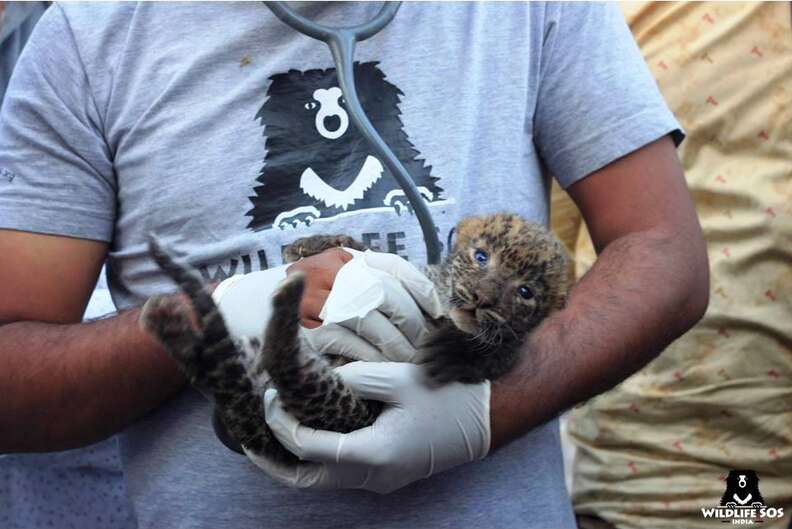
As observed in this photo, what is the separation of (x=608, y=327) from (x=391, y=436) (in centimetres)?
44

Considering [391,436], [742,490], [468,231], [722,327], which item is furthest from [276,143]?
[742,490]

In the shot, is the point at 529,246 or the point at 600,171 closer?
the point at 529,246

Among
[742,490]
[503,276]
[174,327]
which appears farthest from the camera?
[742,490]

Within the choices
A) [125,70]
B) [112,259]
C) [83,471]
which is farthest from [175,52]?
[83,471]

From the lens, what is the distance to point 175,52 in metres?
1.83

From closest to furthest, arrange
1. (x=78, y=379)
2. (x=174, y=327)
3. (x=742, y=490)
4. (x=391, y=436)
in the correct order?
(x=174, y=327), (x=391, y=436), (x=78, y=379), (x=742, y=490)

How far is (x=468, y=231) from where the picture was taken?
5.41ft

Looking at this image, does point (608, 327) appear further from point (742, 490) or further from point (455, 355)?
point (742, 490)

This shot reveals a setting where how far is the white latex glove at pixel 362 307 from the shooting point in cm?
147

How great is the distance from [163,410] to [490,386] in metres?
0.61

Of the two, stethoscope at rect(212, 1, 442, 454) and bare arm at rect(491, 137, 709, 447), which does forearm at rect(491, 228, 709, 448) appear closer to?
bare arm at rect(491, 137, 709, 447)

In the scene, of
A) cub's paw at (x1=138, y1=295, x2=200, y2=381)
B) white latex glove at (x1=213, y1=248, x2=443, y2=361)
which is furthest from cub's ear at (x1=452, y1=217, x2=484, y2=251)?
cub's paw at (x1=138, y1=295, x2=200, y2=381)

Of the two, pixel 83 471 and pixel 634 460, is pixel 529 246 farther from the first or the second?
pixel 83 471

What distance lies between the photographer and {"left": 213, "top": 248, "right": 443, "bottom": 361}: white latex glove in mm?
1473
